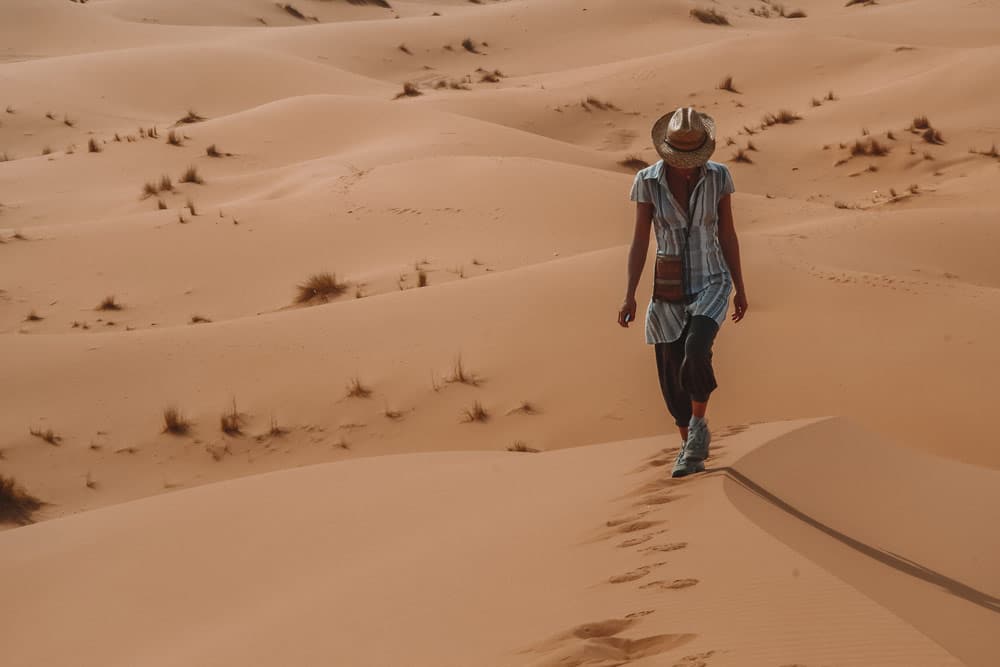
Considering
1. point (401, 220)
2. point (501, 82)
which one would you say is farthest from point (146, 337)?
point (501, 82)

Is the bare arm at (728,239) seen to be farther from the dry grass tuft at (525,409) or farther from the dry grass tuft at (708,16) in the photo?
the dry grass tuft at (708,16)

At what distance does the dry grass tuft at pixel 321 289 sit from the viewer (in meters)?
12.7

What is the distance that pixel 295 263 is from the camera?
1406cm

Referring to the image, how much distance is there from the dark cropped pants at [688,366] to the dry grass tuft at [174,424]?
4.96 metres

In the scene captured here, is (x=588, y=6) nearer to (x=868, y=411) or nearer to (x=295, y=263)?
(x=295, y=263)

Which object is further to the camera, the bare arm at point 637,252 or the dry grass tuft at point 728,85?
the dry grass tuft at point 728,85

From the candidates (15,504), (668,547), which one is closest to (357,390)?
(15,504)

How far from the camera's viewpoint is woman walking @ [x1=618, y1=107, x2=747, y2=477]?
518 cm

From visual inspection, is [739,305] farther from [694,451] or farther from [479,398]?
[479,398]

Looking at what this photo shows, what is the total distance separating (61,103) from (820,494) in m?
24.5

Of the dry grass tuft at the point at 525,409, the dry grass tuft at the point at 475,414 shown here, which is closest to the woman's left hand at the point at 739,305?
the dry grass tuft at the point at 525,409

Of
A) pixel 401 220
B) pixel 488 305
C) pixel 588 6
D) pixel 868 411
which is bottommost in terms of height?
pixel 868 411

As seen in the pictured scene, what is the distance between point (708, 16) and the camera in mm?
38094

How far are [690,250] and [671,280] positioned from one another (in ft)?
0.52
